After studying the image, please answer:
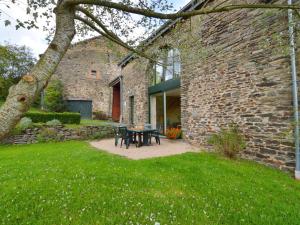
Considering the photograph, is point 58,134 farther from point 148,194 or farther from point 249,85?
point 249,85

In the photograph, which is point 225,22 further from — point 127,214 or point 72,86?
point 72,86

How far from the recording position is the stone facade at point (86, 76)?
19.3m

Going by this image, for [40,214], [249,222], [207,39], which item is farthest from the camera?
[207,39]

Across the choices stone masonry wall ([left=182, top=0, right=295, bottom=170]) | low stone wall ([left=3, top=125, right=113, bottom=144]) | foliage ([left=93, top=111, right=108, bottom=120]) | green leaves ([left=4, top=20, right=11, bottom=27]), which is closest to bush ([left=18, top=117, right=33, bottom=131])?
low stone wall ([left=3, top=125, right=113, bottom=144])

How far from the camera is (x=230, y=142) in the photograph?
214 inches

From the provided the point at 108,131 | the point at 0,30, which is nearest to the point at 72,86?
the point at 108,131

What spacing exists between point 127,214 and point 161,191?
2.92 ft

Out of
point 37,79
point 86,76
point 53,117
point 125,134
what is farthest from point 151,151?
point 86,76

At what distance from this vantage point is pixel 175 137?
9.12 metres

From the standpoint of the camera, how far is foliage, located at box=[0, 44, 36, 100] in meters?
16.2

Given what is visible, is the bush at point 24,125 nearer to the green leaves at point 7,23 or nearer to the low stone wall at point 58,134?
the low stone wall at point 58,134

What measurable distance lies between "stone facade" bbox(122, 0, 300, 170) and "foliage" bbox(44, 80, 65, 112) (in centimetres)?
1421

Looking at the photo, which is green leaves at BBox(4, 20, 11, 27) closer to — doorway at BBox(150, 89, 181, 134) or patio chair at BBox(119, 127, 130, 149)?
patio chair at BBox(119, 127, 130, 149)

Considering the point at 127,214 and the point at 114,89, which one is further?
the point at 114,89
